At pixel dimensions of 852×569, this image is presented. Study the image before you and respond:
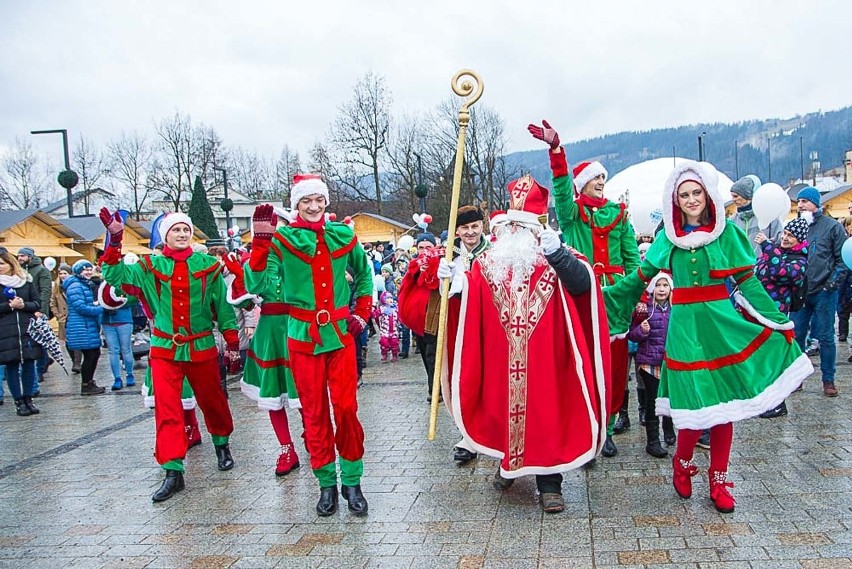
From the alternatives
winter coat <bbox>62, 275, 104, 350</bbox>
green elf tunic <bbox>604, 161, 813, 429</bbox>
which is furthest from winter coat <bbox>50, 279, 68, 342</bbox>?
green elf tunic <bbox>604, 161, 813, 429</bbox>

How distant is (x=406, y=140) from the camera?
162ft

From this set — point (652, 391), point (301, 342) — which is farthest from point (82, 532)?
point (652, 391)

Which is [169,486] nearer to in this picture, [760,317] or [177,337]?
[177,337]

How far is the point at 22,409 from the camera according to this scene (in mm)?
9000

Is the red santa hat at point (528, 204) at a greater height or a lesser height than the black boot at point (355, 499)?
greater

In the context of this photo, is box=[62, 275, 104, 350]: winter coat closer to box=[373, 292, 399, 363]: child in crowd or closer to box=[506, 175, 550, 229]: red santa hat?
box=[373, 292, 399, 363]: child in crowd

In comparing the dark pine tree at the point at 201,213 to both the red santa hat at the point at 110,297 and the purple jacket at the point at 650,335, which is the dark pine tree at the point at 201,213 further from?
the purple jacket at the point at 650,335

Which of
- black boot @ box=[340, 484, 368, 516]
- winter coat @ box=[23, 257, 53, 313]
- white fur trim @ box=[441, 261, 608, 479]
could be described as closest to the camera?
white fur trim @ box=[441, 261, 608, 479]

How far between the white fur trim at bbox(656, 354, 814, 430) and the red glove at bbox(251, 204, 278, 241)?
8.91 feet

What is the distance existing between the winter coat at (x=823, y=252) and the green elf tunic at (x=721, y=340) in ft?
11.7

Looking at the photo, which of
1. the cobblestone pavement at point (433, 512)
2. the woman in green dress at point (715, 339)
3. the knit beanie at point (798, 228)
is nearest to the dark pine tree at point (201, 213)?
the cobblestone pavement at point (433, 512)

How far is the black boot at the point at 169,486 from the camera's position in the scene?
16.8ft

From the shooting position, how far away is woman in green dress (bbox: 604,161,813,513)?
4.30 metres

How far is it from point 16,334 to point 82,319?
1.65m
